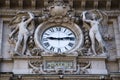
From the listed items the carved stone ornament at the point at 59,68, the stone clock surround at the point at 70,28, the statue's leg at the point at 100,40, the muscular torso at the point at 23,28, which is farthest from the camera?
the muscular torso at the point at 23,28

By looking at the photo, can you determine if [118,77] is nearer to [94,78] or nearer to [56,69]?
[94,78]

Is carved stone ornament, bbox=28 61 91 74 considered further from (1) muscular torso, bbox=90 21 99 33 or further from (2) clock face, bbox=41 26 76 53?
(1) muscular torso, bbox=90 21 99 33

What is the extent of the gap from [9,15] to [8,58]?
1.88 metres

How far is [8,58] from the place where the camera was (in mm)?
13812

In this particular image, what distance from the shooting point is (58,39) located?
14.3 m

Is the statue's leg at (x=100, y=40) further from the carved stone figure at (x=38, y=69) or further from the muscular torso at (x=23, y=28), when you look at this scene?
the muscular torso at (x=23, y=28)

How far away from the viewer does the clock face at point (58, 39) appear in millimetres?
14094

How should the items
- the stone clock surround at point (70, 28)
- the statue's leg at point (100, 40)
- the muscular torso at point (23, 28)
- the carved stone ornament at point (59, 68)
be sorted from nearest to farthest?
the carved stone ornament at point (59, 68) → the statue's leg at point (100, 40) → the stone clock surround at point (70, 28) → the muscular torso at point (23, 28)

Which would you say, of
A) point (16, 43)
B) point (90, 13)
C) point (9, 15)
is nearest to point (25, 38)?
point (16, 43)

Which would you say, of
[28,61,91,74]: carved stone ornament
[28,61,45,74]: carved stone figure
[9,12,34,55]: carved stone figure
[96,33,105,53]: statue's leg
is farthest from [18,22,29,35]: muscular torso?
[96,33,105,53]: statue's leg

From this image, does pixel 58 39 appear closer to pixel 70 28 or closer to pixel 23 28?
pixel 70 28

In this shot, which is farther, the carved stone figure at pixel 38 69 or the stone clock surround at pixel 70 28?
the stone clock surround at pixel 70 28

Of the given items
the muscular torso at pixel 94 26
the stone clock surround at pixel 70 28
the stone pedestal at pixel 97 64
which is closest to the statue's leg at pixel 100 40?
the muscular torso at pixel 94 26

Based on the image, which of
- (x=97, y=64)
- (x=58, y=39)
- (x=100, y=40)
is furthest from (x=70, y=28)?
(x=97, y=64)
